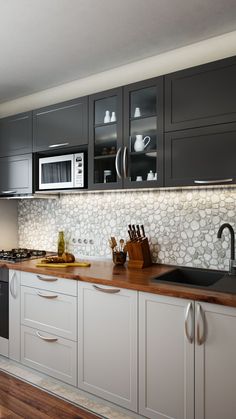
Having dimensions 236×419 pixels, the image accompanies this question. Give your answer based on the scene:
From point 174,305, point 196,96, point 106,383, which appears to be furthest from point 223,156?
point 106,383

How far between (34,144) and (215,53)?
177cm

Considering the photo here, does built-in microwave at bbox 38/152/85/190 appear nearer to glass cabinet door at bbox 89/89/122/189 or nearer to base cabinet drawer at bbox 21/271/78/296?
glass cabinet door at bbox 89/89/122/189

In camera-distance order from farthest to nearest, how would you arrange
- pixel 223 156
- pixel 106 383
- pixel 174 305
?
pixel 106 383
pixel 223 156
pixel 174 305

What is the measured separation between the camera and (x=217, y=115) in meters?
2.09

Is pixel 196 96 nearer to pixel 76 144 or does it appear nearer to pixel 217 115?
pixel 217 115

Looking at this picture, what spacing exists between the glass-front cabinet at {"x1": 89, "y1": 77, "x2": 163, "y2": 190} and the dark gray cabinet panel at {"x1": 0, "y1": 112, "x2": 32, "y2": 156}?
0.80 meters

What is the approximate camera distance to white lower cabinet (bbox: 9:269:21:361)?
2773mm

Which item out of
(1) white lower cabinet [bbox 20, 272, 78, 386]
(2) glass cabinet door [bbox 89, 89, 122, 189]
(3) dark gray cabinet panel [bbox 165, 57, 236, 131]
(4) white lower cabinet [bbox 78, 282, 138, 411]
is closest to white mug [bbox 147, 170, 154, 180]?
(2) glass cabinet door [bbox 89, 89, 122, 189]

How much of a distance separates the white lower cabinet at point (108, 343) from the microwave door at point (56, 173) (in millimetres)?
986

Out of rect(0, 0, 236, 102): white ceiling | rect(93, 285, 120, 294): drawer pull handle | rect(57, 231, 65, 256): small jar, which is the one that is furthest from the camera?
rect(57, 231, 65, 256): small jar

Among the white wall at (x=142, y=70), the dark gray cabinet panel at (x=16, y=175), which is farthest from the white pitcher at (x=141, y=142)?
the dark gray cabinet panel at (x=16, y=175)

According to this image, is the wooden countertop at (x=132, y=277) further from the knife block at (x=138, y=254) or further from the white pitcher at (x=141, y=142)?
the white pitcher at (x=141, y=142)

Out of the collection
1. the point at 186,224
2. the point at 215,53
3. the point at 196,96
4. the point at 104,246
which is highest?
the point at 215,53

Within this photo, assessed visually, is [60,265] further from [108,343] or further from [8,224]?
[8,224]
